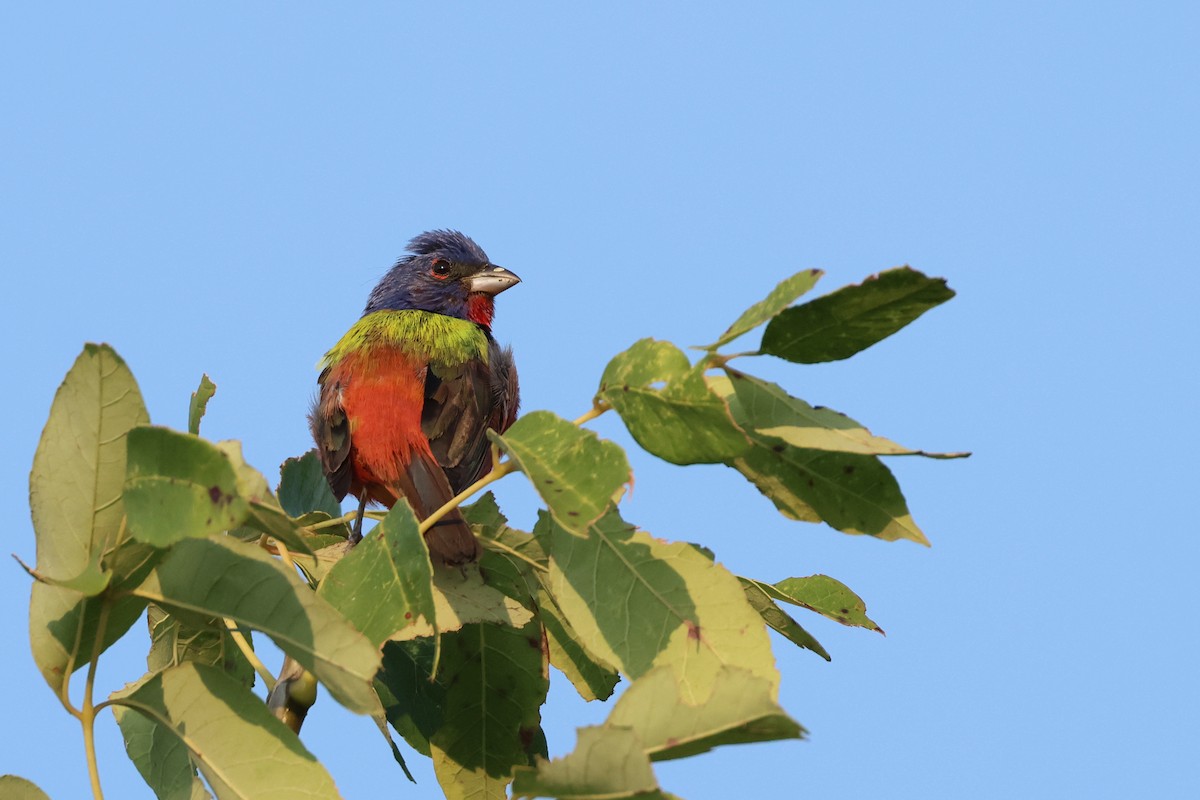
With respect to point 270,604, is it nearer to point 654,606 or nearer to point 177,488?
point 177,488

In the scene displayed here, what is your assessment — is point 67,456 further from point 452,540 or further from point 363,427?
point 363,427

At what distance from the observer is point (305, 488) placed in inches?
156

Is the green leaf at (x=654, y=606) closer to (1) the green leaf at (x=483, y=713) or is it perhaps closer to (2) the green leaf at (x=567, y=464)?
(2) the green leaf at (x=567, y=464)

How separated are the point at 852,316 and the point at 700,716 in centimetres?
74

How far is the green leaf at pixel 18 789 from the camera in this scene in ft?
8.09

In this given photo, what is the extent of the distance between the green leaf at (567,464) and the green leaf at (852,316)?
1.16ft

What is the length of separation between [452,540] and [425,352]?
8.97ft

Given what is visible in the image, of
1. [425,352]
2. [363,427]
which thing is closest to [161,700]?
[363,427]

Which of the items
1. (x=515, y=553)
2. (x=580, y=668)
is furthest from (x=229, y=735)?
(x=580, y=668)

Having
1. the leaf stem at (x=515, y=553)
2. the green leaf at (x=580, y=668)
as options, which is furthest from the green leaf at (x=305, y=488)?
the leaf stem at (x=515, y=553)

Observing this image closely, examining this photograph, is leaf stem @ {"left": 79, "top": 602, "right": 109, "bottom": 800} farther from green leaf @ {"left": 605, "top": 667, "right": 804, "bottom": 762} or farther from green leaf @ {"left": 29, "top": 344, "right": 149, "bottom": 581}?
green leaf @ {"left": 605, "top": 667, "right": 804, "bottom": 762}

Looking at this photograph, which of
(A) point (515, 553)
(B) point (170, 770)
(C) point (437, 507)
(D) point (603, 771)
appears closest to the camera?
(D) point (603, 771)

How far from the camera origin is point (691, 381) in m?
2.15

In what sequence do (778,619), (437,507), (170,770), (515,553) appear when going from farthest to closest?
(437,507), (778,619), (515,553), (170,770)
